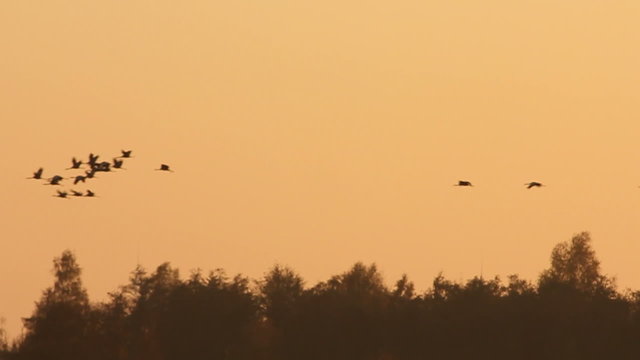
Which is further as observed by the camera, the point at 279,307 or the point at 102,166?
the point at 279,307

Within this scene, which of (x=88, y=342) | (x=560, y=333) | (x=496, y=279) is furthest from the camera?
(x=496, y=279)

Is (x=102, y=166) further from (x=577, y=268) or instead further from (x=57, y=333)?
(x=577, y=268)

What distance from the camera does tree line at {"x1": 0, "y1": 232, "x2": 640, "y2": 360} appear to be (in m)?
160

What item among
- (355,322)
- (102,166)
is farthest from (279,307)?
(102,166)

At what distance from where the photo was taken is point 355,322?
547 ft

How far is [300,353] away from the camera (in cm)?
16325

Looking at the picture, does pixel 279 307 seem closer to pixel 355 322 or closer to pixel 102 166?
pixel 355 322

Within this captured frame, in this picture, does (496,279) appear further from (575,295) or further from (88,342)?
(88,342)

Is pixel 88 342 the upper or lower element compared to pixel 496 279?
lower

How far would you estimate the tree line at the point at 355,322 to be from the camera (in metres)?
160

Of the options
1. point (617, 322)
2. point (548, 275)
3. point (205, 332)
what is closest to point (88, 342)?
point (205, 332)

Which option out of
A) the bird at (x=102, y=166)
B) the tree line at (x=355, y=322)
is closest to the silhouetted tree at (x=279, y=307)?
the tree line at (x=355, y=322)

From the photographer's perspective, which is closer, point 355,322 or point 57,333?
point 57,333

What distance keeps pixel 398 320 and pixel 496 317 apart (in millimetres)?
5799
